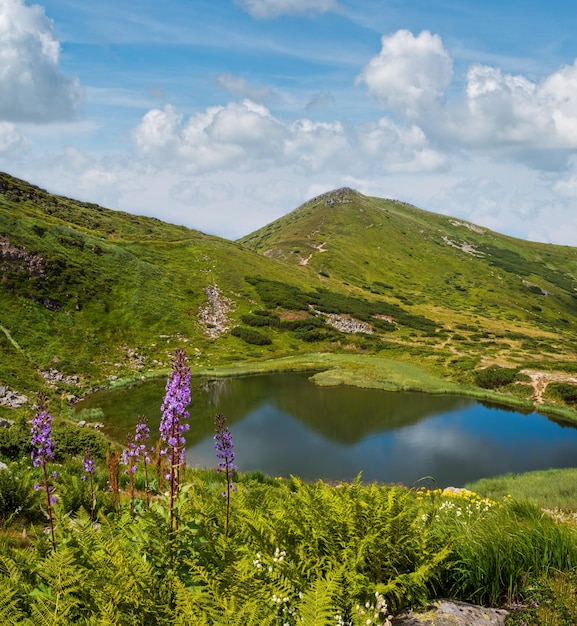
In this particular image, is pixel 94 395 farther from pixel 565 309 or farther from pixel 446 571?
pixel 565 309

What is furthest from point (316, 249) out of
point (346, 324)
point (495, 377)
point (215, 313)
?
point (495, 377)

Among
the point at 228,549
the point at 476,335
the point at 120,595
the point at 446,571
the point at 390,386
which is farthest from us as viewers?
the point at 476,335

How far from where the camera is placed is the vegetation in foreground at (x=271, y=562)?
12.5 ft

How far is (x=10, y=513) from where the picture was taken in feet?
29.0

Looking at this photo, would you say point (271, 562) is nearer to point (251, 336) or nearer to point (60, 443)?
point (60, 443)

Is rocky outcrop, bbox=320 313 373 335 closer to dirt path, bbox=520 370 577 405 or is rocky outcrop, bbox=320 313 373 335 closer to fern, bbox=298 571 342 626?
dirt path, bbox=520 370 577 405

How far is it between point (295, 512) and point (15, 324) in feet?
179

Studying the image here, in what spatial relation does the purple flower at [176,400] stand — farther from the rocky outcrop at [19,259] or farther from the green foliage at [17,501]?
the rocky outcrop at [19,259]

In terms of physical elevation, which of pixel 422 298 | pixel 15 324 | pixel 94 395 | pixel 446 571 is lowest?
pixel 94 395

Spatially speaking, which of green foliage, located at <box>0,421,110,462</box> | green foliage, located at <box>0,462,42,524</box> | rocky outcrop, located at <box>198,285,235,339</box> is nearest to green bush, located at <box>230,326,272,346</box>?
rocky outcrop, located at <box>198,285,235,339</box>

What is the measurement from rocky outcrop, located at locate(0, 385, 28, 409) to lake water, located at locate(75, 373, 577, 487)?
6016mm

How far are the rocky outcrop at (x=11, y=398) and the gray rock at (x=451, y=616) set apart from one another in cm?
3566

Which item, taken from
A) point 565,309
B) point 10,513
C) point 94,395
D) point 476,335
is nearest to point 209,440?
point 94,395

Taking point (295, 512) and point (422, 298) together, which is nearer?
point (295, 512)
